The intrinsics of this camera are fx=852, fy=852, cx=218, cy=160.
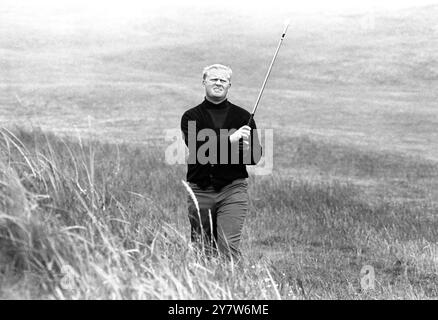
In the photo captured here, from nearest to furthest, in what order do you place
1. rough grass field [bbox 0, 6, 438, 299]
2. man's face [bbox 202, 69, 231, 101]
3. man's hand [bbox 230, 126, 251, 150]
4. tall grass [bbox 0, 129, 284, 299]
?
tall grass [bbox 0, 129, 284, 299] → rough grass field [bbox 0, 6, 438, 299] → man's hand [bbox 230, 126, 251, 150] → man's face [bbox 202, 69, 231, 101]

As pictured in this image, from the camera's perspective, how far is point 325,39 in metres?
62.1

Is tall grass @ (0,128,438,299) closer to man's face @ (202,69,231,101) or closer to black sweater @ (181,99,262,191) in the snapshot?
black sweater @ (181,99,262,191)

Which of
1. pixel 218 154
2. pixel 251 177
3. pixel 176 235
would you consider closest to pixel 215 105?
pixel 218 154

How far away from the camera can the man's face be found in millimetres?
7551

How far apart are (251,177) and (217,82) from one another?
989 centimetres

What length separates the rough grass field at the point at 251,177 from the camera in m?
5.41

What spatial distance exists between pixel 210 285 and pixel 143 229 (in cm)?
128

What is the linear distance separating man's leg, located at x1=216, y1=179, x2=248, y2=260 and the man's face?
811 mm

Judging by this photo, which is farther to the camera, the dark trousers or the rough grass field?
the dark trousers

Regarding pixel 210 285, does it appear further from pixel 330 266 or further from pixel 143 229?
pixel 330 266

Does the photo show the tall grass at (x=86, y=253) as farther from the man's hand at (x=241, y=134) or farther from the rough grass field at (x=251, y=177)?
the man's hand at (x=241, y=134)

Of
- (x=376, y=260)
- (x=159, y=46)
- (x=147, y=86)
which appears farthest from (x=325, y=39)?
(x=376, y=260)

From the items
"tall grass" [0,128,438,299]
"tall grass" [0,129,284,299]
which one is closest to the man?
Answer: "tall grass" [0,128,438,299]
